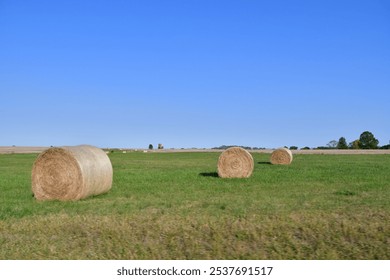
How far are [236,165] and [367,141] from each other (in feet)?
277

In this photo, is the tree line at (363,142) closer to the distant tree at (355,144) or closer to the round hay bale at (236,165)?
the distant tree at (355,144)

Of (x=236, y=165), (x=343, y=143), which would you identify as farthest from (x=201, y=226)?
(x=343, y=143)

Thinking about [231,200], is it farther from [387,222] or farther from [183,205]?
[387,222]

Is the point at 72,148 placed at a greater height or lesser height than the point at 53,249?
greater

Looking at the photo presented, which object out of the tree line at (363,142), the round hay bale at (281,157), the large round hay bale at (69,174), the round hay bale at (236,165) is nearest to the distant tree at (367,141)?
the tree line at (363,142)

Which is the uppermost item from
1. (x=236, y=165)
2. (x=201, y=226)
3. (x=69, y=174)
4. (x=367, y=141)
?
(x=367, y=141)

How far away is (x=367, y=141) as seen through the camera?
9975cm

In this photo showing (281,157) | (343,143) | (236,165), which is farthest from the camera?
(343,143)

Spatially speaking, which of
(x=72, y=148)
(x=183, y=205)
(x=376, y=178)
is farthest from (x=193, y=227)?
(x=376, y=178)

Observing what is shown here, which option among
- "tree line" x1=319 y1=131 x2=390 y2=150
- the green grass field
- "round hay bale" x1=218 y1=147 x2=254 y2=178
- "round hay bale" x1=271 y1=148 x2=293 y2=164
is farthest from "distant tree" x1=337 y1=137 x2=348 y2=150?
the green grass field

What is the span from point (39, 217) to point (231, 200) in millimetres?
5227

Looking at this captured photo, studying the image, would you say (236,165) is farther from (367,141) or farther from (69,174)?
(367,141)

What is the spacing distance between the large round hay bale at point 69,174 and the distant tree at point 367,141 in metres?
91.3
